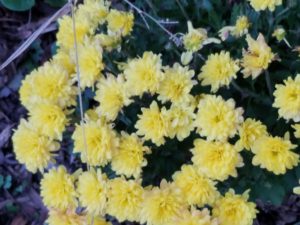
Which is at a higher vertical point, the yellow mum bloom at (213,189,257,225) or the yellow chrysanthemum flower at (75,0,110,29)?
the yellow chrysanthemum flower at (75,0,110,29)

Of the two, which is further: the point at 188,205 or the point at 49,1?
the point at 49,1

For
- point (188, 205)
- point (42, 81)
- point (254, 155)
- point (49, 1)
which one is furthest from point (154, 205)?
point (49, 1)

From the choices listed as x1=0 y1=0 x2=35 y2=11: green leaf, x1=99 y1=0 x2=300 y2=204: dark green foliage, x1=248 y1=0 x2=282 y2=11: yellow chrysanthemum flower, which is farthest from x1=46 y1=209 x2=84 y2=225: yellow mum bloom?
x1=0 y1=0 x2=35 y2=11: green leaf

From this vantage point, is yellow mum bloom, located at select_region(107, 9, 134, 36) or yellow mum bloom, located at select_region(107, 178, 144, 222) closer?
yellow mum bloom, located at select_region(107, 178, 144, 222)

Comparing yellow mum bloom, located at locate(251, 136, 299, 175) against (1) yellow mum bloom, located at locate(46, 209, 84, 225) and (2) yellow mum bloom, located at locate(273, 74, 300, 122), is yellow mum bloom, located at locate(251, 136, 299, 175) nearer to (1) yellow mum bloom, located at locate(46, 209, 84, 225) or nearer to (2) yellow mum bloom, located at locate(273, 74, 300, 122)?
(2) yellow mum bloom, located at locate(273, 74, 300, 122)

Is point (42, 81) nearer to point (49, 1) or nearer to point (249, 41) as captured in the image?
point (249, 41)

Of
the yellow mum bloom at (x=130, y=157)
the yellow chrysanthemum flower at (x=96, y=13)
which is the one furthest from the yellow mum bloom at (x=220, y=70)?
the yellow chrysanthemum flower at (x=96, y=13)

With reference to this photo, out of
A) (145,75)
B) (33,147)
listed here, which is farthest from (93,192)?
(145,75)
